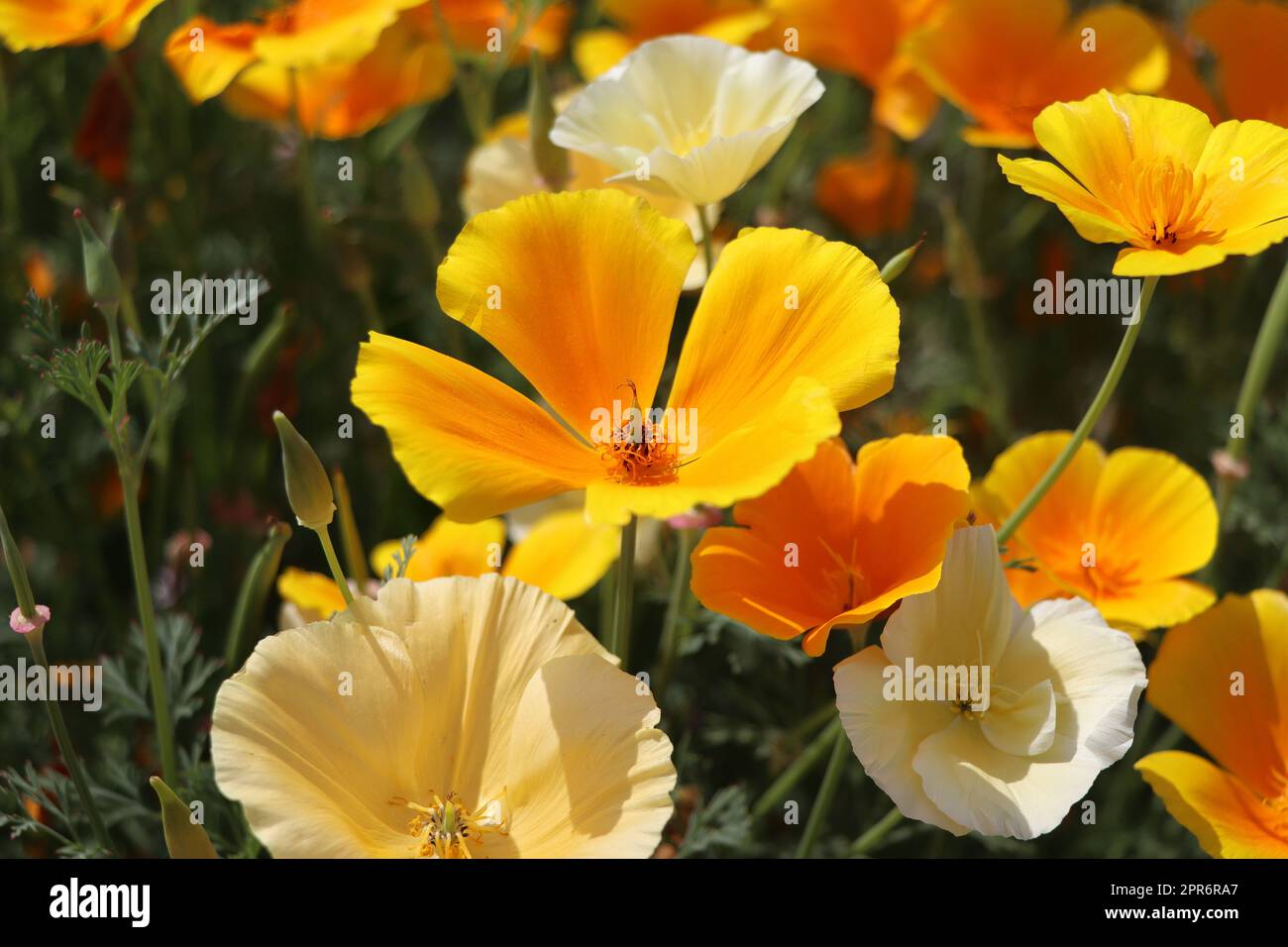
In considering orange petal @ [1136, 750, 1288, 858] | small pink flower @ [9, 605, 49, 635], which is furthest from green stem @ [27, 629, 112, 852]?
orange petal @ [1136, 750, 1288, 858]

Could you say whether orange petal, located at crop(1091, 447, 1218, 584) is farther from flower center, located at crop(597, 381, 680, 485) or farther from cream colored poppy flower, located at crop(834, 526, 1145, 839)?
flower center, located at crop(597, 381, 680, 485)

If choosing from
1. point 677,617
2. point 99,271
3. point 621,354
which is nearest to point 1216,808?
point 677,617

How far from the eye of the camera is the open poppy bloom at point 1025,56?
149 centimetres

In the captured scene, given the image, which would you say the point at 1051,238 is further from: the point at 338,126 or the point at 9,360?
the point at 9,360

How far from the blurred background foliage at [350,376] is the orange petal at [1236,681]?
0.22m

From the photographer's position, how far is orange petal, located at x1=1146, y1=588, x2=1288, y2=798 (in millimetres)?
1199

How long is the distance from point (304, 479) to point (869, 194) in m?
1.22

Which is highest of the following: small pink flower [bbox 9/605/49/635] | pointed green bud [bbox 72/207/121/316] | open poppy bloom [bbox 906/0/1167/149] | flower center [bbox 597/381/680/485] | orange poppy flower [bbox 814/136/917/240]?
open poppy bloom [bbox 906/0/1167/149]

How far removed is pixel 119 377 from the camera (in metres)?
1.11

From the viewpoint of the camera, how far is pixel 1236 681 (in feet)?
3.94

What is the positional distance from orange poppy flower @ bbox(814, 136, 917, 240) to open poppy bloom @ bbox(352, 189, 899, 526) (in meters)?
0.95

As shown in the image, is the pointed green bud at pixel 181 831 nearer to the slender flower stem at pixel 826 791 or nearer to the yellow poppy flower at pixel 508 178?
the slender flower stem at pixel 826 791
